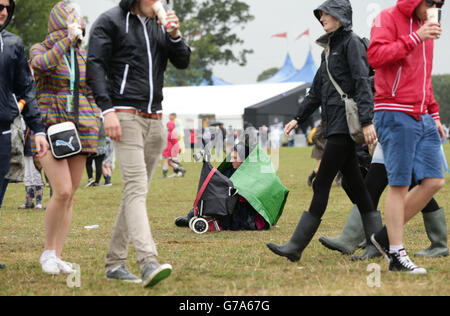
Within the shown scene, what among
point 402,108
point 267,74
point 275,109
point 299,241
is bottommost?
point 267,74

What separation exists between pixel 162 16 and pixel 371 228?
7.90ft

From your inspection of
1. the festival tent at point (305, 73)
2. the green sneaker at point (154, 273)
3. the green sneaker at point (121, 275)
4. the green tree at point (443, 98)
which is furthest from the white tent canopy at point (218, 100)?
the green tree at point (443, 98)

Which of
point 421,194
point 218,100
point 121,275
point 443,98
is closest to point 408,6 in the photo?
point 421,194

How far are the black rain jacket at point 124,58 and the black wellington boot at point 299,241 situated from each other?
1.60 metres

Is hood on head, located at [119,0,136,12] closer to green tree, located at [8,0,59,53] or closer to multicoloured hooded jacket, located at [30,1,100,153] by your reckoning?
multicoloured hooded jacket, located at [30,1,100,153]

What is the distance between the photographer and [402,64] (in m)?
4.43

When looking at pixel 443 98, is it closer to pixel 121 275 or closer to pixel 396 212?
pixel 396 212

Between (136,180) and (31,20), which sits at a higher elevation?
(31,20)

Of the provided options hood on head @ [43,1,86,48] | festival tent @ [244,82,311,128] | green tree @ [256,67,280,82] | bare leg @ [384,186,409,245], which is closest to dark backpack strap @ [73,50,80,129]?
hood on head @ [43,1,86,48]

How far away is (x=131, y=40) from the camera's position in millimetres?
4152

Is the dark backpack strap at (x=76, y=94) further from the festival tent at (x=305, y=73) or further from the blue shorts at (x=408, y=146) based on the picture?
the festival tent at (x=305, y=73)

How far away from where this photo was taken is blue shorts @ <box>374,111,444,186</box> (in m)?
4.43

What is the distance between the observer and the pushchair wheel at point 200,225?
7.34 meters
